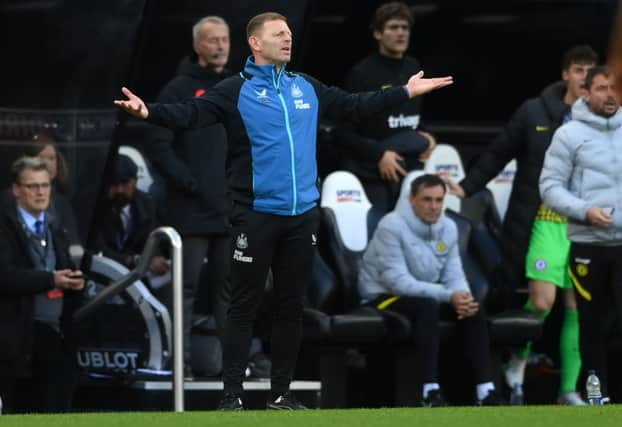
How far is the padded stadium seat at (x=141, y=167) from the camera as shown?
35.9 feet

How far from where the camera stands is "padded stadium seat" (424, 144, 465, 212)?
12.4 metres

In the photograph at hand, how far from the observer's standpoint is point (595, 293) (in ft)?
32.7

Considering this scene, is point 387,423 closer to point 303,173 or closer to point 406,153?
point 303,173

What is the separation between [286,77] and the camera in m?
8.40

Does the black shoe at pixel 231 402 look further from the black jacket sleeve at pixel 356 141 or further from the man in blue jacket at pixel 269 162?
the black jacket sleeve at pixel 356 141

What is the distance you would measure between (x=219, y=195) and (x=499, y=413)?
342 centimetres

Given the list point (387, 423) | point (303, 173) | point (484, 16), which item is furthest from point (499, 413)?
point (484, 16)

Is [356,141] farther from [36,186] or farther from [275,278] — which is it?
[275,278]

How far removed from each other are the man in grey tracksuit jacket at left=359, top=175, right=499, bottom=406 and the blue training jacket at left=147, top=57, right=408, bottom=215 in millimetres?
2506

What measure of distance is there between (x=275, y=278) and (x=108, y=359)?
2.53 meters

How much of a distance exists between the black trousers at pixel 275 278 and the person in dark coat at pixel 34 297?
1.93 meters

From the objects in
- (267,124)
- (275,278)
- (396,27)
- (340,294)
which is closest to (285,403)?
(275,278)


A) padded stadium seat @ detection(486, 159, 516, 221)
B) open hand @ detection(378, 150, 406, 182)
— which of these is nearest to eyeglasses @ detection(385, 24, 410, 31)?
open hand @ detection(378, 150, 406, 182)

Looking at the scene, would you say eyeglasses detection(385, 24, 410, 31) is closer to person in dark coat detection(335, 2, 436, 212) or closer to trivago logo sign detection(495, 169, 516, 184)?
person in dark coat detection(335, 2, 436, 212)
